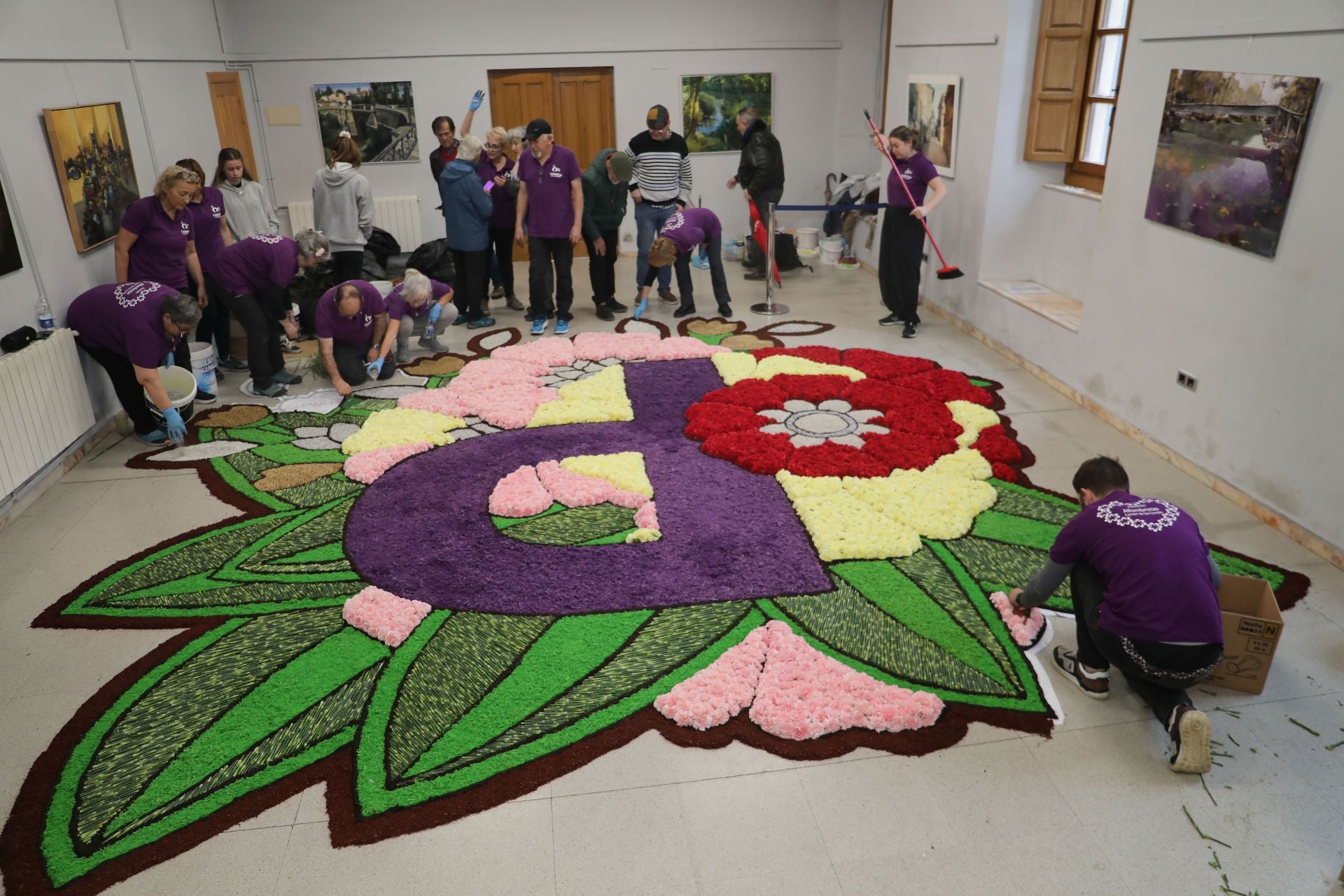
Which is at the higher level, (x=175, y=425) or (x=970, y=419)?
(x=175, y=425)

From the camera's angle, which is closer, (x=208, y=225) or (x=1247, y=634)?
(x=1247, y=634)

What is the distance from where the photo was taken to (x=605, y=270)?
308 inches

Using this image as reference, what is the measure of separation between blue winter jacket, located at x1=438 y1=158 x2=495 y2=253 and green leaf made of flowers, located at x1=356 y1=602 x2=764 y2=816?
4.35m

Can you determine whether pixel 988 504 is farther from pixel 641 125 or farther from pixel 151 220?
pixel 641 125

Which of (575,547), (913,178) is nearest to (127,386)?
(575,547)

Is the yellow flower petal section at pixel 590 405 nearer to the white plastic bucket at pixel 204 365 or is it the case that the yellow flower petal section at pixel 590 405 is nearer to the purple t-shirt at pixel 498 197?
the purple t-shirt at pixel 498 197

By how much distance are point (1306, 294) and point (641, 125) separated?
7.29m

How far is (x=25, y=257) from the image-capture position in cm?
495

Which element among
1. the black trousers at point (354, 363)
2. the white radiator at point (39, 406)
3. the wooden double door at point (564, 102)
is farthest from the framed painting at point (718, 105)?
the white radiator at point (39, 406)

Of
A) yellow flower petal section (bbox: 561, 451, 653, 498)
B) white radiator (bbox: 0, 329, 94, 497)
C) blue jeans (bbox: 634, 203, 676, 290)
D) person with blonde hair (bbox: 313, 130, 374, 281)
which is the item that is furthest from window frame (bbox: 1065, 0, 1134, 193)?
white radiator (bbox: 0, 329, 94, 497)

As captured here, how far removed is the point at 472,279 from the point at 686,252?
180cm

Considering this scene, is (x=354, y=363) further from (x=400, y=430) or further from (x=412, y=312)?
(x=400, y=430)

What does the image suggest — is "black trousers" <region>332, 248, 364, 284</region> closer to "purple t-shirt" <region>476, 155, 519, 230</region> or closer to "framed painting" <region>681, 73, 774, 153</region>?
"purple t-shirt" <region>476, 155, 519, 230</region>

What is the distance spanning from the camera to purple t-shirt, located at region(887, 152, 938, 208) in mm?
6828
